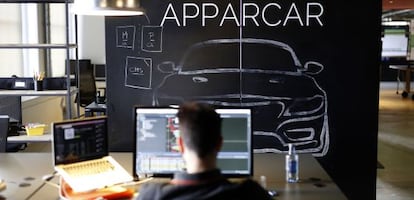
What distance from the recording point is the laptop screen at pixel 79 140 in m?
2.35

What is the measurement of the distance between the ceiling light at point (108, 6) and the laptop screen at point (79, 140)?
1.62 ft

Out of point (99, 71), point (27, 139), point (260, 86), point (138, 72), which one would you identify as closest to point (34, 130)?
point (27, 139)

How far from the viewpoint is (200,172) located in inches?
68.1

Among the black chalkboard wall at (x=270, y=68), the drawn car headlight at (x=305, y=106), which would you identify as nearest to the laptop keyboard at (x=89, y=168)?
the black chalkboard wall at (x=270, y=68)

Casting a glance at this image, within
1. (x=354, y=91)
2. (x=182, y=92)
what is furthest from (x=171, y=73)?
(x=354, y=91)

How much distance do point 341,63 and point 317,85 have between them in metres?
0.25

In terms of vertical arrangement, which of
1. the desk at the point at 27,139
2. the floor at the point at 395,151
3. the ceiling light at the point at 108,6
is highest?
the ceiling light at the point at 108,6

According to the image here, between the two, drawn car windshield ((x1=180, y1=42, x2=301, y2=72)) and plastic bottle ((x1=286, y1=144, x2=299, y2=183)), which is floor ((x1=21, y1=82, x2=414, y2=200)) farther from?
plastic bottle ((x1=286, y1=144, x2=299, y2=183))

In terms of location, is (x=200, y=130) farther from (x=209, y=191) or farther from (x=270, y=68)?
(x=270, y=68)

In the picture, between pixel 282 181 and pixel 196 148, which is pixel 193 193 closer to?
pixel 196 148

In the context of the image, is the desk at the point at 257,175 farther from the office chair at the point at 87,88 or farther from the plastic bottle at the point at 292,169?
the office chair at the point at 87,88

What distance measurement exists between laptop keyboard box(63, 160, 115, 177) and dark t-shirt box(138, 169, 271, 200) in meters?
0.72

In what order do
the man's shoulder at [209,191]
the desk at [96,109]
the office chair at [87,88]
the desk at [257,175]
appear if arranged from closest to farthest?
the man's shoulder at [209,191]
the desk at [257,175]
the desk at [96,109]
the office chair at [87,88]

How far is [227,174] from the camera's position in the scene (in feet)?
8.05
